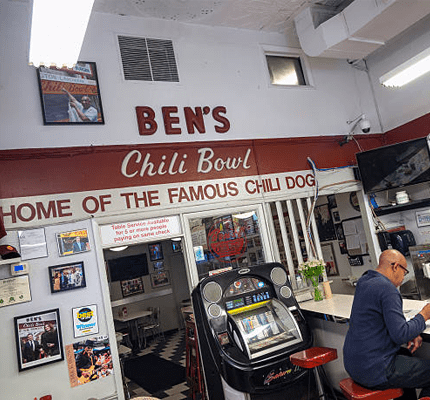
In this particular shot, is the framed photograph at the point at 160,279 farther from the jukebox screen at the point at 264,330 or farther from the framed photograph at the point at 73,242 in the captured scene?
the jukebox screen at the point at 264,330

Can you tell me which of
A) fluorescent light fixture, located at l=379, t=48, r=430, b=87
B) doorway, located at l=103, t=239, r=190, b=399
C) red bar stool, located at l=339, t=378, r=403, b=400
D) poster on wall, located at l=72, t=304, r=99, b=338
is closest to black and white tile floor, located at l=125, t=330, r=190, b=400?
doorway, located at l=103, t=239, r=190, b=399

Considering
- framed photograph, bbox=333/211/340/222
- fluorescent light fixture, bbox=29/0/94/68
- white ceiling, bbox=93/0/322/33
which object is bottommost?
framed photograph, bbox=333/211/340/222

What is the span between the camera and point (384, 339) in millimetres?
2666

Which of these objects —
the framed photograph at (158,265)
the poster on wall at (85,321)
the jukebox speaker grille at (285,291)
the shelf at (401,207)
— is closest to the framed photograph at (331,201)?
the shelf at (401,207)

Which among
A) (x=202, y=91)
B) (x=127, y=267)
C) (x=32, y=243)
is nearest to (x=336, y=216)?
(x=202, y=91)

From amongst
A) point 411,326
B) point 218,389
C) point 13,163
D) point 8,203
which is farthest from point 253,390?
point 13,163

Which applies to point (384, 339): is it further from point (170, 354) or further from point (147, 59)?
point (170, 354)

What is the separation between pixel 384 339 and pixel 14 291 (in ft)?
10.5

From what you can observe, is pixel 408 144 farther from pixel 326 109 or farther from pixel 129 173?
pixel 129 173

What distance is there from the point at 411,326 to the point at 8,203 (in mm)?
3611

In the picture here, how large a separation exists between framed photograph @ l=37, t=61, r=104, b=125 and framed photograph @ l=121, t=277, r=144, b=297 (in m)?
6.44

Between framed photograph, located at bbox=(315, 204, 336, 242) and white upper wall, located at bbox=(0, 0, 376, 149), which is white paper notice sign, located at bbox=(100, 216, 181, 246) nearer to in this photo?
white upper wall, located at bbox=(0, 0, 376, 149)

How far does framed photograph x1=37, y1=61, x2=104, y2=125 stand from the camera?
4.31m

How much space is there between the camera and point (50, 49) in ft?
8.51
